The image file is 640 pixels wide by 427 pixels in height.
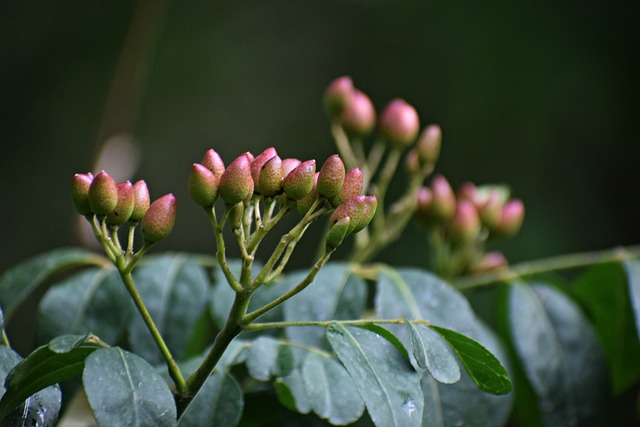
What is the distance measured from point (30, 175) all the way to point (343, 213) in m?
2.93

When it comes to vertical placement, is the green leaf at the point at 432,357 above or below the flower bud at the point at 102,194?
below

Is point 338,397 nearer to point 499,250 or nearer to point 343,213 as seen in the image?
point 343,213

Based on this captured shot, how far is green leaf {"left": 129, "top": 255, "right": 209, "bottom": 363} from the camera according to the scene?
3.09 ft

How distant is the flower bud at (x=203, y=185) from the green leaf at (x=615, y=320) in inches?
26.4

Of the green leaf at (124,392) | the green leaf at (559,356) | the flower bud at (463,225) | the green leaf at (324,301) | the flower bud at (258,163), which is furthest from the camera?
the flower bud at (463,225)

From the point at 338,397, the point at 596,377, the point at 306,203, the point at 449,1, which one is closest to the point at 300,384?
the point at 338,397

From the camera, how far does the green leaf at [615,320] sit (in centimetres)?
108

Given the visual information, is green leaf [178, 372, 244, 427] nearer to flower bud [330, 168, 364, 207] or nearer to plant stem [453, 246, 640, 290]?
flower bud [330, 168, 364, 207]

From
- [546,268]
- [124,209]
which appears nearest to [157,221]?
[124,209]

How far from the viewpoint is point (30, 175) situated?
3285 mm

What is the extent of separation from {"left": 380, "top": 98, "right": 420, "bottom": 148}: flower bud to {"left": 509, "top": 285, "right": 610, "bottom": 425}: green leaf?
0.26m

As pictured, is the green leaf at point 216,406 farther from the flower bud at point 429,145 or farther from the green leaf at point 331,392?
the flower bud at point 429,145

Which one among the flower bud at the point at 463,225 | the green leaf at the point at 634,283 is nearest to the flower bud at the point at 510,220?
the flower bud at the point at 463,225

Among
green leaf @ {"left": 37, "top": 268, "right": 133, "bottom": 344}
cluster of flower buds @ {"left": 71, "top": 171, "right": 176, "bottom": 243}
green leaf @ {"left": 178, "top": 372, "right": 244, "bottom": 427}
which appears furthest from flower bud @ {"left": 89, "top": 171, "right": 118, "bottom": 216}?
green leaf @ {"left": 37, "top": 268, "right": 133, "bottom": 344}
